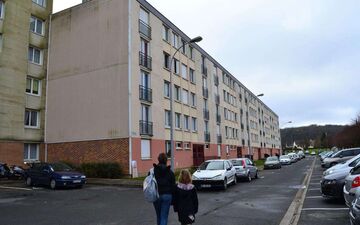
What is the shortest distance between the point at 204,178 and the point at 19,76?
1750 cm

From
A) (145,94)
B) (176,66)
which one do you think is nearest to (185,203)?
(145,94)

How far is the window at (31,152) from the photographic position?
27920 millimetres

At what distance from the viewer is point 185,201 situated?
22.1 feet

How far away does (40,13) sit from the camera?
3052cm

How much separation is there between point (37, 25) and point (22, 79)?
5.27 meters

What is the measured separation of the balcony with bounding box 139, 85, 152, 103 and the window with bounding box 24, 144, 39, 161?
9269mm

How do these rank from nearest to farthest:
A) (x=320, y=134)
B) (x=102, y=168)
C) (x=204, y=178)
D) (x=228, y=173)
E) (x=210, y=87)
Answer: (x=204, y=178), (x=228, y=173), (x=102, y=168), (x=210, y=87), (x=320, y=134)

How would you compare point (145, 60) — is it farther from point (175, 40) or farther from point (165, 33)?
point (175, 40)

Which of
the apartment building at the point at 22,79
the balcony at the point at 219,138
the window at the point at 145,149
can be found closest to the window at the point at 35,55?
the apartment building at the point at 22,79

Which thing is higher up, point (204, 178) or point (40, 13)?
point (40, 13)

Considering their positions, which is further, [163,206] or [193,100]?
[193,100]

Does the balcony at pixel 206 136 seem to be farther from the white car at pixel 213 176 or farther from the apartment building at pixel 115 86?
the white car at pixel 213 176

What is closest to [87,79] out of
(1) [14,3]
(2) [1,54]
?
(2) [1,54]

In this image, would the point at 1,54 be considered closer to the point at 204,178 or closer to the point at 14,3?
the point at 14,3
